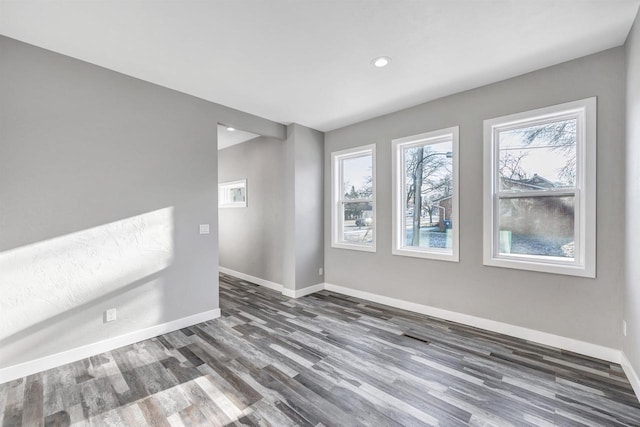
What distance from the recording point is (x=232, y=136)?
17.3 feet

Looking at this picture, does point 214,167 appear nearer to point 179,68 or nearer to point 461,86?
point 179,68

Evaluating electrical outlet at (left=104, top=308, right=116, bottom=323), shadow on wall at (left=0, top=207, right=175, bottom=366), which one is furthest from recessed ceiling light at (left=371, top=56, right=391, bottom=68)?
electrical outlet at (left=104, top=308, right=116, bottom=323)

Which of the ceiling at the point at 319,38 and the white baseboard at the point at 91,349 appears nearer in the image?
the ceiling at the point at 319,38

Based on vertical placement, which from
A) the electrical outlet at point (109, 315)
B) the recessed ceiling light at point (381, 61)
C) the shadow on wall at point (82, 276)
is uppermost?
the recessed ceiling light at point (381, 61)

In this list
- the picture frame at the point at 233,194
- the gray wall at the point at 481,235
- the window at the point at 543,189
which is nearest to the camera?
the gray wall at the point at 481,235

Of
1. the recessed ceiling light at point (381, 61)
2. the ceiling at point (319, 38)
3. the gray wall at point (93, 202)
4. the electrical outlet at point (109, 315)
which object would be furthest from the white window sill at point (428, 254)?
the electrical outlet at point (109, 315)

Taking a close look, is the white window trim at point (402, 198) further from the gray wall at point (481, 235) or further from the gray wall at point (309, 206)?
the gray wall at point (309, 206)

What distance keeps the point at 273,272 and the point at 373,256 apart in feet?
6.12

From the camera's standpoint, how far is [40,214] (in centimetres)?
241

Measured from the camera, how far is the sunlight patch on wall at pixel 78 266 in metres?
2.29

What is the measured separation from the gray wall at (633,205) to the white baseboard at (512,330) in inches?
8.0

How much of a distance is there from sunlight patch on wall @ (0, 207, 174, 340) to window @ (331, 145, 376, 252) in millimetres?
2615

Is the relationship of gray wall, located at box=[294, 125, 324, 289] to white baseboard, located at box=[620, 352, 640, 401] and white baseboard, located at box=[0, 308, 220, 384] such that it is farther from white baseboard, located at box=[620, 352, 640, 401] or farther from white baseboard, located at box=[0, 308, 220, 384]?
white baseboard, located at box=[620, 352, 640, 401]

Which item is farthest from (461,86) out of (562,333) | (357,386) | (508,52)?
(357,386)
